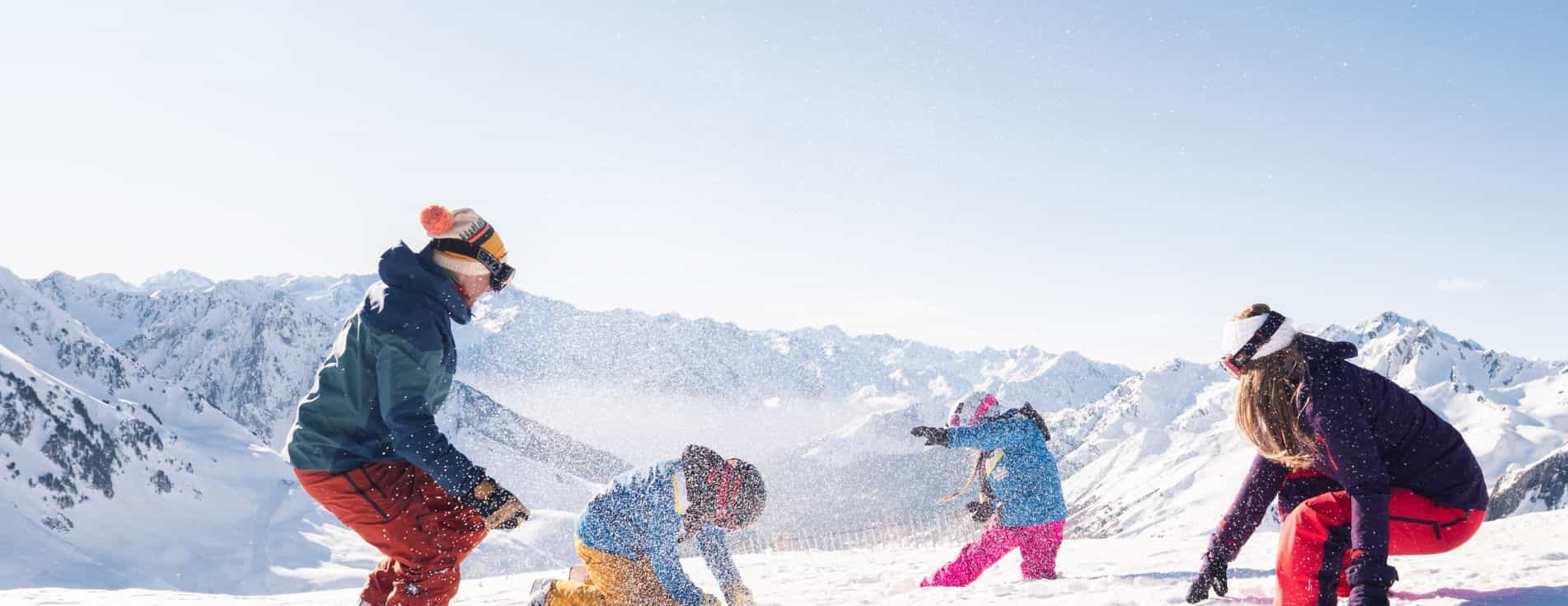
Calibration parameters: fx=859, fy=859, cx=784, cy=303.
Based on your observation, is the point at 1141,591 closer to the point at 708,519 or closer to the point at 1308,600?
the point at 1308,600

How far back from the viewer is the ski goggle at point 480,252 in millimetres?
4531

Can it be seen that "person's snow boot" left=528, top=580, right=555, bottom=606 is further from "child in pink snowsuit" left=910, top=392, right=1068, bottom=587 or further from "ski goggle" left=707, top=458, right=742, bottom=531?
"child in pink snowsuit" left=910, top=392, right=1068, bottom=587

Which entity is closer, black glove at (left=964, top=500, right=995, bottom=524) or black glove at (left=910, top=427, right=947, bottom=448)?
black glove at (left=910, top=427, right=947, bottom=448)

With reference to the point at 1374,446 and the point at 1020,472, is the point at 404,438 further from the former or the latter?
the point at 1020,472

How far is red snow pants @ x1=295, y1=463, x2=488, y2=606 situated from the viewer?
427 centimetres

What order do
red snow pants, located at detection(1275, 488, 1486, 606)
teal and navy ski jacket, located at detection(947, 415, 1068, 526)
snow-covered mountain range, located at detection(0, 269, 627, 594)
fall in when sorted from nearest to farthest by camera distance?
red snow pants, located at detection(1275, 488, 1486, 606) < teal and navy ski jacket, located at detection(947, 415, 1068, 526) < snow-covered mountain range, located at detection(0, 269, 627, 594)

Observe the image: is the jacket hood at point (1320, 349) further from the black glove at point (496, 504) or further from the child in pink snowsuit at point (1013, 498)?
the black glove at point (496, 504)

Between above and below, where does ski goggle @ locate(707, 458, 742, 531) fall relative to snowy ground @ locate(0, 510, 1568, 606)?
above

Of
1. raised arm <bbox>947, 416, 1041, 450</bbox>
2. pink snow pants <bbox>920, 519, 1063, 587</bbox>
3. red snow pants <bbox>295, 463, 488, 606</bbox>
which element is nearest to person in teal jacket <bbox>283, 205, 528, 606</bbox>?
red snow pants <bbox>295, 463, 488, 606</bbox>

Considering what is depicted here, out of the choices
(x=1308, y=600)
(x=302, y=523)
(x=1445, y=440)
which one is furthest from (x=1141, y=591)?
(x=302, y=523)

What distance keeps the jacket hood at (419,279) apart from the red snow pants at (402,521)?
2.81 feet

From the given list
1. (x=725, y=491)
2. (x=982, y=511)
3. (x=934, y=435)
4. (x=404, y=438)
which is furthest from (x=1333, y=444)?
(x=982, y=511)

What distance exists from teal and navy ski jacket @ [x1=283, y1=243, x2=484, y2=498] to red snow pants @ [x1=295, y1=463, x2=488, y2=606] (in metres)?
0.09

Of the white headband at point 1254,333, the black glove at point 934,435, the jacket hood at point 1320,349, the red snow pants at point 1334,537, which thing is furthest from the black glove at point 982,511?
the jacket hood at point 1320,349
